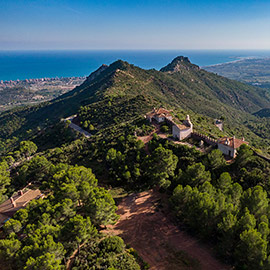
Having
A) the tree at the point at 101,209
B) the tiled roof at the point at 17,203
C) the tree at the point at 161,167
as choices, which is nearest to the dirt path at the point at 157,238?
the tree at the point at 101,209

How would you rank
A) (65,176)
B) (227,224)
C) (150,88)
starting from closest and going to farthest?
(227,224) < (65,176) < (150,88)

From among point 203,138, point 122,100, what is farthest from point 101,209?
point 122,100

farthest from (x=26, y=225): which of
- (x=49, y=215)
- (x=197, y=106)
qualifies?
(x=197, y=106)

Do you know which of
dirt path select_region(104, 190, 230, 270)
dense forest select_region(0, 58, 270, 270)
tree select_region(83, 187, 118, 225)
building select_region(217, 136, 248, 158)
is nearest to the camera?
dense forest select_region(0, 58, 270, 270)

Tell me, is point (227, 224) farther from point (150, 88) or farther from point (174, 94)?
point (174, 94)

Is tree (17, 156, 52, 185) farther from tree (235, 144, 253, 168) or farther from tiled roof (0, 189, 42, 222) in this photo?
tree (235, 144, 253, 168)

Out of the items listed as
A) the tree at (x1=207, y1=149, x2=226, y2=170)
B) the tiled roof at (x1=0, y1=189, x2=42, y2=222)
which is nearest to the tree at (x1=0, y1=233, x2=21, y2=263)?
the tiled roof at (x1=0, y1=189, x2=42, y2=222)
